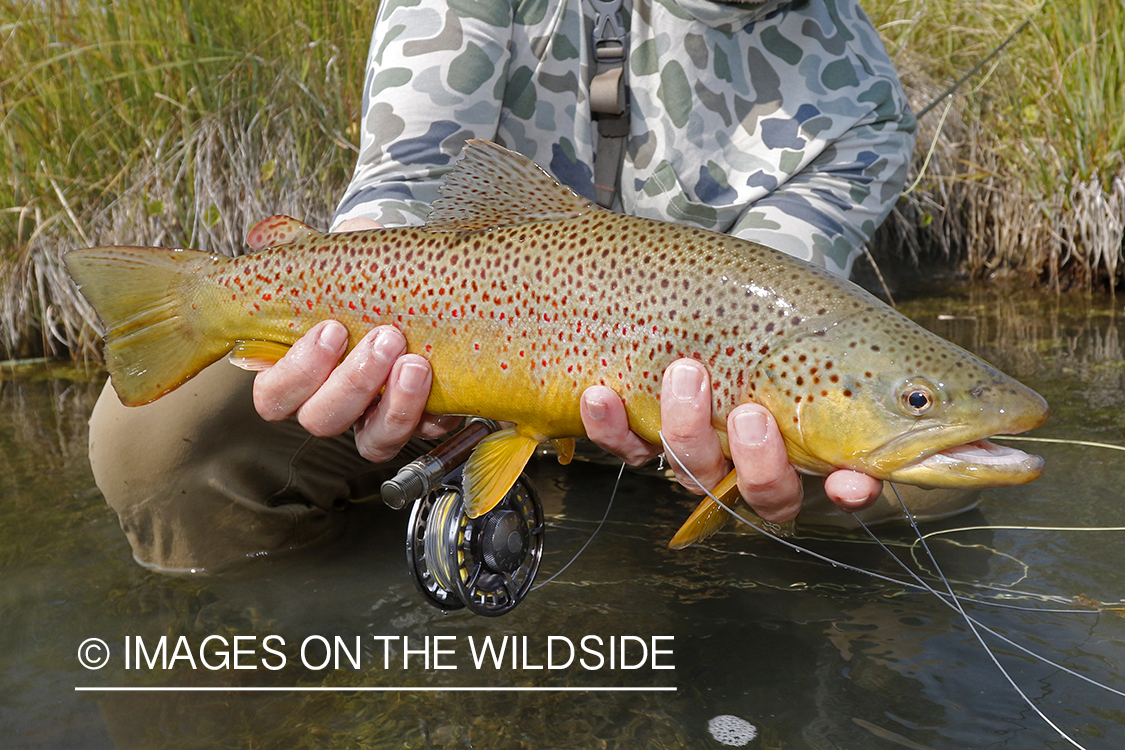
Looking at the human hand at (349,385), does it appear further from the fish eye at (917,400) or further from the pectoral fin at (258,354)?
the fish eye at (917,400)

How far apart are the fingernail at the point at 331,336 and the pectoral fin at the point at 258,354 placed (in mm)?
128

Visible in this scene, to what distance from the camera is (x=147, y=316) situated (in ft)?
6.40

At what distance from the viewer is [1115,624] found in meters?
2.14

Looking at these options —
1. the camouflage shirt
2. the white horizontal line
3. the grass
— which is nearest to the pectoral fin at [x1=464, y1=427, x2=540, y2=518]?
the white horizontal line

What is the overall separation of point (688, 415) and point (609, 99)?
1345 mm

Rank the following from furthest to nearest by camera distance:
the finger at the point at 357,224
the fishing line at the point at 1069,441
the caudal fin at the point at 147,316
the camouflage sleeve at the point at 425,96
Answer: the fishing line at the point at 1069,441 → the camouflage sleeve at the point at 425,96 → the finger at the point at 357,224 → the caudal fin at the point at 147,316

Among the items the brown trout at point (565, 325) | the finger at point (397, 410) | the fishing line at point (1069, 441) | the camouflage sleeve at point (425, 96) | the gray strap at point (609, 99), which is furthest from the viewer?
the fishing line at point (1069, 441)

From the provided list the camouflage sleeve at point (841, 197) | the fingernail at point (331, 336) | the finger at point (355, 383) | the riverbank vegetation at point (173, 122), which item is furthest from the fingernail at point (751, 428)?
the riverbank vegetation at point (173, 122)

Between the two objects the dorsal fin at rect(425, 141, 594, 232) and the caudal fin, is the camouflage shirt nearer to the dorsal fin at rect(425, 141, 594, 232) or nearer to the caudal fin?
the dorsal fin at rect(425, 141, 594, 232)

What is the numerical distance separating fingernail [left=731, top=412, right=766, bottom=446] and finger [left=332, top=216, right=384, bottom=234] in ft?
3.23

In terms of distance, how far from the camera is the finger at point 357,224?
7.22ft

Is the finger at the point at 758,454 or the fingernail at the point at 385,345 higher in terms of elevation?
the fingernail at the point at 385,345

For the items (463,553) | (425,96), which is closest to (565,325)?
(463,553)

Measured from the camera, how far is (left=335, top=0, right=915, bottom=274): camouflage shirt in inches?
102
